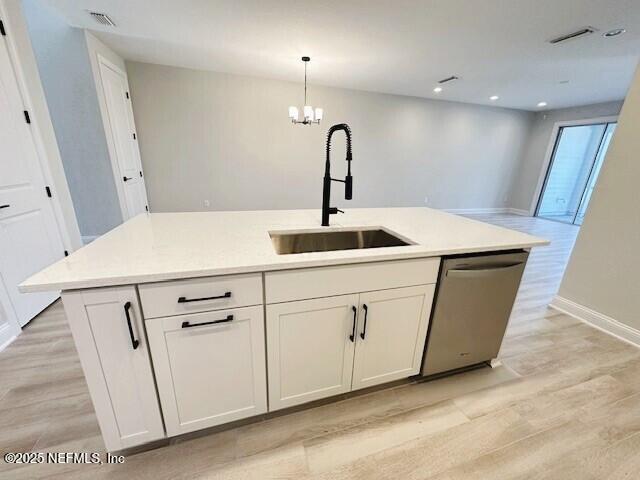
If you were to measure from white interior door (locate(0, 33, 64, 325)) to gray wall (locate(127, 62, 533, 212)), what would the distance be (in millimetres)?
2264

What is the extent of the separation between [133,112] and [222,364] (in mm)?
4488

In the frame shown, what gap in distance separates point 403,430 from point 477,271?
902 mm

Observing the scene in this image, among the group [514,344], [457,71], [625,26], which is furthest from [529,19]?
[514,344]

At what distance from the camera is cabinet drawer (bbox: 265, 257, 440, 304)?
3.51ft

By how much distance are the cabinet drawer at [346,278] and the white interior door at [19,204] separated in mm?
2192

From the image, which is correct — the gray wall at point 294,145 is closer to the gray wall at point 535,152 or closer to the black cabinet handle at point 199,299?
the gray wall at point 535,152

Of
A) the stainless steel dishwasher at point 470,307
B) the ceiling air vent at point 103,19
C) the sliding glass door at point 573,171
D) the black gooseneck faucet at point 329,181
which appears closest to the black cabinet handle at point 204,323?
the black gooseneck faucet at point 329,181

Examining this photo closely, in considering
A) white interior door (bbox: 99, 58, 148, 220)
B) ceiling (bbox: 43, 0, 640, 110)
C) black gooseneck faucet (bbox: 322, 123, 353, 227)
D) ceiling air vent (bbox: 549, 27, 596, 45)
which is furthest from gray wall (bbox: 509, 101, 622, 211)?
white interior door (bbox: 99, 58, 148, 220)

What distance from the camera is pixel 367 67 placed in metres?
3.73

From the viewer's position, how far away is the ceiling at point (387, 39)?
2236mm

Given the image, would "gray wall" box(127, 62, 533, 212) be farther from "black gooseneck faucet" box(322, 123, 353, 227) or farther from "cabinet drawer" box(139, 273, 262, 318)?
"cabinet drawer" box(139, 273, 262, 318)

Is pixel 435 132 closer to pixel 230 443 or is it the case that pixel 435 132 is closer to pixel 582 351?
pixel 582 351

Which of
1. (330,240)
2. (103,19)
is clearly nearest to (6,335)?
(330,240)

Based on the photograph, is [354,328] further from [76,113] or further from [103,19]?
[76,113]
